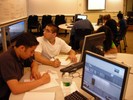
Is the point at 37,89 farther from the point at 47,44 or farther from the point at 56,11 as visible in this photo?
the point at 56,11

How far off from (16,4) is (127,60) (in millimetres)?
4969

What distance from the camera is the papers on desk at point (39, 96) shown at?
164cm

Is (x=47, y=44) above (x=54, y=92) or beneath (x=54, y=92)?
above

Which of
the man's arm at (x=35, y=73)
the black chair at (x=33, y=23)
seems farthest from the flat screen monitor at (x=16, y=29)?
the man's arm at (x=35, y=73)

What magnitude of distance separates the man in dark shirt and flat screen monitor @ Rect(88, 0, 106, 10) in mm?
7214

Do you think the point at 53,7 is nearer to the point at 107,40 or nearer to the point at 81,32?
the point at 81,32

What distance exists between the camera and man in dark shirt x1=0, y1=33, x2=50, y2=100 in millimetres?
1729

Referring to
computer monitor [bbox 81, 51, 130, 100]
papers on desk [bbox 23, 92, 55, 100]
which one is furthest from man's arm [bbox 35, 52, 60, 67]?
computer monitor [bbox 81, 51, 130, 100]

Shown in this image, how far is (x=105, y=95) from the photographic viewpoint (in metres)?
1.41

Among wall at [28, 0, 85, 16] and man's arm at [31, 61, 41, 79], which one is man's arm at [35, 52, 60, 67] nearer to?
man's arm at [31, 61, 41, 79]

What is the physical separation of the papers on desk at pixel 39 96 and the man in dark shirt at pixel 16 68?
7 cm

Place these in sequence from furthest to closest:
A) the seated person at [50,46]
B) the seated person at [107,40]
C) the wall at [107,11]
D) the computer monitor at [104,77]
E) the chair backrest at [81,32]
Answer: the wall at [107,11], the chair backrest at [81,32], the seated person at [107,40], the seated person at [50,46], the computer monitor at [104,77]

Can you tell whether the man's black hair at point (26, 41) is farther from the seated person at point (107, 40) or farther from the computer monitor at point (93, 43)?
the seated person at point (107, 40)

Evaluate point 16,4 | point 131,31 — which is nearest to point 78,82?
point 16,4
